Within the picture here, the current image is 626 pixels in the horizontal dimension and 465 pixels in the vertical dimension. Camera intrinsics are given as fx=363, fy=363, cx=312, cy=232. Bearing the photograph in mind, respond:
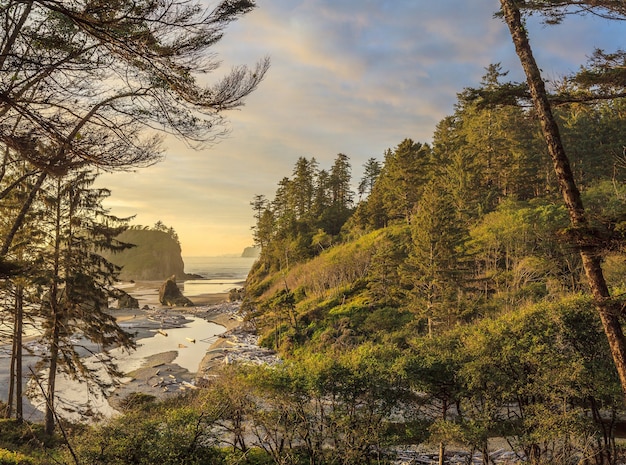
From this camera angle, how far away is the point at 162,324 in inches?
1773

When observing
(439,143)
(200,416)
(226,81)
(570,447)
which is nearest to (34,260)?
(200,416)

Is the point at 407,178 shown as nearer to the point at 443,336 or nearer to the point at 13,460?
the point at 443,336

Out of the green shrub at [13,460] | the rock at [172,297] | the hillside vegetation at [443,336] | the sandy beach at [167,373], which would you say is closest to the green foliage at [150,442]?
the hillside vegetation at [443,336]

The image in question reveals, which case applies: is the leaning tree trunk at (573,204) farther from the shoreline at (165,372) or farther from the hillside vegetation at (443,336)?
the shoreline at (165,372)

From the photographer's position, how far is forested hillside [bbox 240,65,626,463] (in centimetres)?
946

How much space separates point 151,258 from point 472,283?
460ft

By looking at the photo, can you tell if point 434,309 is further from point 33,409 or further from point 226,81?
point 33,409

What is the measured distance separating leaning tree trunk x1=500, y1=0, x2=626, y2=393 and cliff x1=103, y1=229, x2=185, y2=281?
143059 millimetres

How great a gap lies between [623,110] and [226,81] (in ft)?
29.2

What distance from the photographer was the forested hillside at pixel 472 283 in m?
9.46

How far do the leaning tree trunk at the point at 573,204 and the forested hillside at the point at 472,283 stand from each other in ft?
0.75

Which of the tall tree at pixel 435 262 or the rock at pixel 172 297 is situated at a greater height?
the tall tree at pixel 435 262

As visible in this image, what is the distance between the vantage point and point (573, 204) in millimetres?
7332

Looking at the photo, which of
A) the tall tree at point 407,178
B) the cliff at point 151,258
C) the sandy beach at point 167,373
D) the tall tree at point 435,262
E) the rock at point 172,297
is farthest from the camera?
the cliff at point 151,258
